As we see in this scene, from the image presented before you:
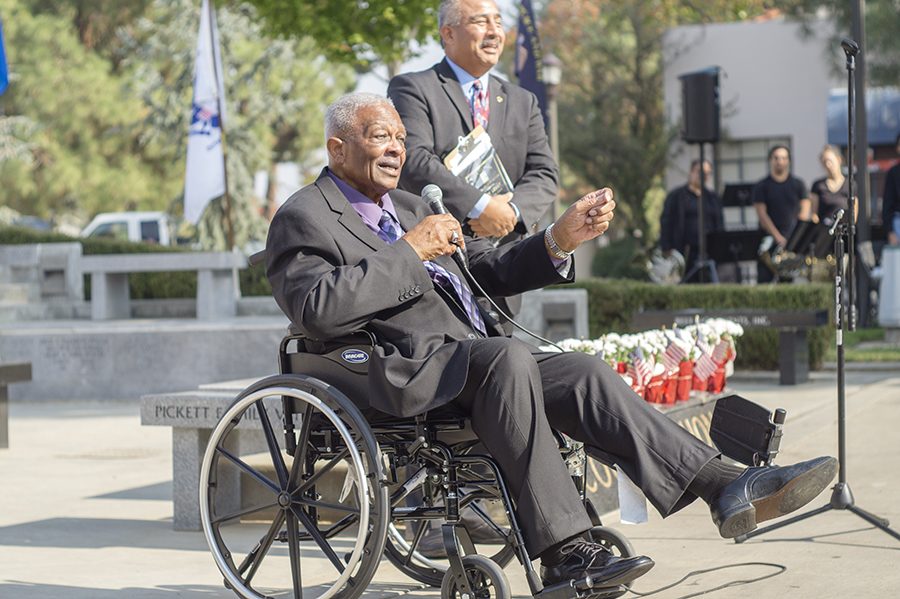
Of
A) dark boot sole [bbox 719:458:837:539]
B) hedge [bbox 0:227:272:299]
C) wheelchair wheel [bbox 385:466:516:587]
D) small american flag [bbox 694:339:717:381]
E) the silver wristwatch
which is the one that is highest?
the silver wristwatch

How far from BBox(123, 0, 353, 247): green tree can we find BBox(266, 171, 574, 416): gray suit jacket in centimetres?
2258

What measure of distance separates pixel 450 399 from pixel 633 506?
657 millimetres

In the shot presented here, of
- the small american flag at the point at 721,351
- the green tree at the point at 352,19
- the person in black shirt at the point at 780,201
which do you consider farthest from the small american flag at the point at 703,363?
the green tree at the point at 352,19

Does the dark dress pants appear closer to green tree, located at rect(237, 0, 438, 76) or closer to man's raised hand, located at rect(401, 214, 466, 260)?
man's raised hand, located at rect(401, 214, 466, 260)

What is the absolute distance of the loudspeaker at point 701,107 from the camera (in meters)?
16.4

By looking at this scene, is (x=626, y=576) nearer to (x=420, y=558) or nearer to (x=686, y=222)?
(x=420, y=558)

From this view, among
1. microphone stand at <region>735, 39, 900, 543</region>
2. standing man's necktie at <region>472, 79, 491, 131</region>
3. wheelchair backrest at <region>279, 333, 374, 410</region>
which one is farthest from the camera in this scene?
standing man's necktie at <region>472, 79, 491, 131</region>

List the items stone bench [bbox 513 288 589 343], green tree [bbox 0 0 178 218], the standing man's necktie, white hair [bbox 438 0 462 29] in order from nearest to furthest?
white hair [bbox 438 0 462 29] → the standing man's necktie → stone bench [bbox 513 288 589 343] → green tree [bbox 0 0 178 218]

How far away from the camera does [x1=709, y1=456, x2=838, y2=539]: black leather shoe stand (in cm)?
417

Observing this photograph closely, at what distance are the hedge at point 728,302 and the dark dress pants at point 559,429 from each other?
7.71m

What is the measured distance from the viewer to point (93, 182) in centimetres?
3644

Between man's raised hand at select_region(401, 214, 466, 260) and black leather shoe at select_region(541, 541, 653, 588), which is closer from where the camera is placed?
black leather shoe at select_region(541, 541, 653, 588)

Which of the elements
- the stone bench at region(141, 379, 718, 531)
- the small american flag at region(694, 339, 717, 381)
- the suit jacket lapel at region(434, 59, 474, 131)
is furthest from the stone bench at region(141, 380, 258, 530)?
the small american flag at region(694, 339, 717, 381)

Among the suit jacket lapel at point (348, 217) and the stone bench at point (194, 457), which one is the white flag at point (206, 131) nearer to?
the stone bench at point (194, 457)
